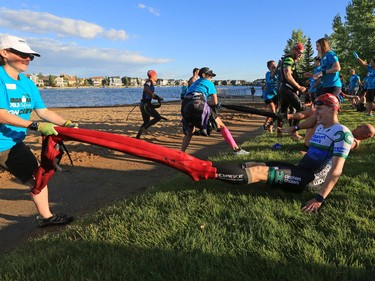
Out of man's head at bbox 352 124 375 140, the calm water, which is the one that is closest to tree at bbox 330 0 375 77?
the calm water

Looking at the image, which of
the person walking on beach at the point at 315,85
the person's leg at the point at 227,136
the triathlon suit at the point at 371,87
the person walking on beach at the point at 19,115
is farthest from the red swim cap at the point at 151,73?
the triathlon suit at the point at 371,87

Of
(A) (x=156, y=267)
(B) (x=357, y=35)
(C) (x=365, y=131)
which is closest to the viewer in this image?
(A) (x=156, y=267)

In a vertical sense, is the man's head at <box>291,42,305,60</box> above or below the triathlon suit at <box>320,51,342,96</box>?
above

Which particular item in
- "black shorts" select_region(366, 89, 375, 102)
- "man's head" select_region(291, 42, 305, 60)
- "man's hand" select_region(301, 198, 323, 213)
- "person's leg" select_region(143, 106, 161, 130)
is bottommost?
"man's hand" select_region(301, 198, 323, 213)

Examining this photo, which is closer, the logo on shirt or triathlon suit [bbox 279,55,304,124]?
the logo on shirt

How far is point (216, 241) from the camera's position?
110 inches

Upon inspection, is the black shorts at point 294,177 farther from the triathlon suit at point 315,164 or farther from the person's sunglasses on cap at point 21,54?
the person's sunglasses on cap at point 21,54

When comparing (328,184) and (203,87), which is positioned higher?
(203,87)

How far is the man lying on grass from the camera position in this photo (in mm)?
3291

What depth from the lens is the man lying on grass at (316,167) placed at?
10.8ft

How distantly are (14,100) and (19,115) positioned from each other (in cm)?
21

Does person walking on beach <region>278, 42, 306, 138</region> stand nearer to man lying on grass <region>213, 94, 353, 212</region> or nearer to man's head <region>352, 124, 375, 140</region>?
man's head <region>352, 124, 375, 140</region>

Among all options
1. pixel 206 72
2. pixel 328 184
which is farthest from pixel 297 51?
pixel 328 184

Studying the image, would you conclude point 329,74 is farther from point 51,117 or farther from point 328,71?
point 51,117
